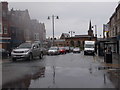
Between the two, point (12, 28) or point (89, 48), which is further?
point (12, 28)

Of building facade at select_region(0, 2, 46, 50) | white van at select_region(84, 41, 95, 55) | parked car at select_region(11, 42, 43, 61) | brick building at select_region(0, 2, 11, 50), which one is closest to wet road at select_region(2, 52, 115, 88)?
parked car at select_region(11, 42, 43, 61)

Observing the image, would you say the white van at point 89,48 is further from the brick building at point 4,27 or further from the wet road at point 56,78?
the wet road at point 56,78

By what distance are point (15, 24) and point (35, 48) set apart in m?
25.0

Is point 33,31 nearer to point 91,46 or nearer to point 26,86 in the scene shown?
point 91,46

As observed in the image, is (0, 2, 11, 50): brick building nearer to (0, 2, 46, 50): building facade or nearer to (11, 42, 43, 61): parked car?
(0, 2, 46, 50): building facade

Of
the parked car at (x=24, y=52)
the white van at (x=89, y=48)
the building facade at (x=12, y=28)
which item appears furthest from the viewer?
the building facade at (x=12, y=28)

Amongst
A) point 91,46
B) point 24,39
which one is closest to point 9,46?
point 24,39

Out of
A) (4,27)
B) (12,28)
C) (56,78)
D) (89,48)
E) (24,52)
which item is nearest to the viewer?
(56,78)

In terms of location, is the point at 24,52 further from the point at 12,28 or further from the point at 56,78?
the point at 12,28

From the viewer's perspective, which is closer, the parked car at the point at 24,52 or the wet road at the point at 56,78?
the wet road at the point at 56,78

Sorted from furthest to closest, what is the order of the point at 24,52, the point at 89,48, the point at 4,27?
the point at 4,27
the point at 89,48
the point at 24,52

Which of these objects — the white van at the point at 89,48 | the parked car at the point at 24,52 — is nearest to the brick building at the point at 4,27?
the white van at the point at 89,48

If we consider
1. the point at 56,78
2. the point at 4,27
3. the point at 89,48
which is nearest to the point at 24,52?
the point at 56,78

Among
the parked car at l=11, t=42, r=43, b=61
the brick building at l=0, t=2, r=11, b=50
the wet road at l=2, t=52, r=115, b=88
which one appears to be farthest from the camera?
the brick building at l=0, t=2, r=11, b=50
